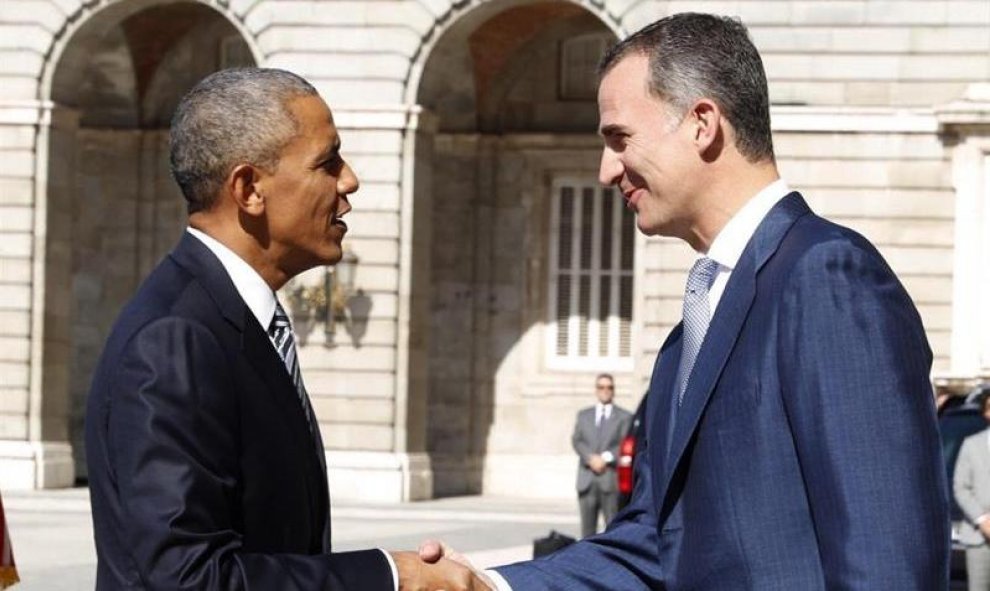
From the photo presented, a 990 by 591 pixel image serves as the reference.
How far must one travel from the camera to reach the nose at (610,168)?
173 inches

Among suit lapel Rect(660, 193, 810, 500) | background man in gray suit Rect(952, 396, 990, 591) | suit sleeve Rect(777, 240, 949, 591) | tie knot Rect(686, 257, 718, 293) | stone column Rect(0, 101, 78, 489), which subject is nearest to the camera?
suit sleeve Rect(777, 240, 949, 591)

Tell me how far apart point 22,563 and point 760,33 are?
1045cm

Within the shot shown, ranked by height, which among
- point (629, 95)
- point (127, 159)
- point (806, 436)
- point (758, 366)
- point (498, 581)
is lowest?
point (498, 581)

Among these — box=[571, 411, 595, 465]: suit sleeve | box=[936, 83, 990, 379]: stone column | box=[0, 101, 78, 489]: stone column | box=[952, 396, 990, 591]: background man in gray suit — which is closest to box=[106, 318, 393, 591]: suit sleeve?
box=[952, 396, 990, 591]: background man in gray suit

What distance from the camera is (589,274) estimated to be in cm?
2900

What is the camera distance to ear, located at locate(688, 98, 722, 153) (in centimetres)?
418

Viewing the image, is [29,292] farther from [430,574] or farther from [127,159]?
[430,574]

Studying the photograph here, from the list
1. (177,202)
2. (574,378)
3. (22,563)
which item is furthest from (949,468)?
(177,202)

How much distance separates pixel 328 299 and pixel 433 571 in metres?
21.4

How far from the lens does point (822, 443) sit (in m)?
3.80

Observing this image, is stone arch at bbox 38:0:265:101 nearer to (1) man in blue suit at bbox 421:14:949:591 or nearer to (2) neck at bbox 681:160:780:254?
(1) man in blue suit at bbox 421:14:949:591

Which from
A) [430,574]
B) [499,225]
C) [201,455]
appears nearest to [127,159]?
[499,225]

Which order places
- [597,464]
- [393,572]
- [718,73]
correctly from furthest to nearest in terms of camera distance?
[597,464], [393,572], [718,73]

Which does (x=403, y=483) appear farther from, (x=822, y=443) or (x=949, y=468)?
(x=822, y=443)
